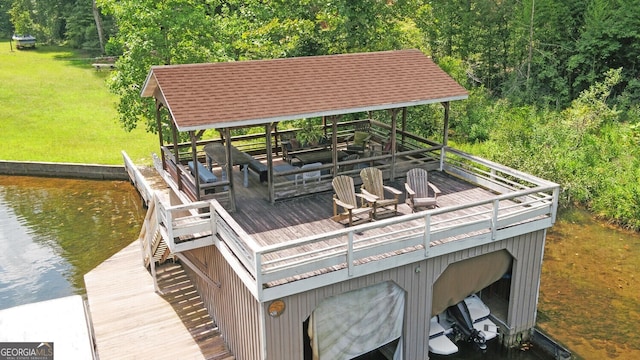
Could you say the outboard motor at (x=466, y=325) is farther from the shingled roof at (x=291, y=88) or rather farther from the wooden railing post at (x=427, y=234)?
the shingled roof at (x=291, y=88)

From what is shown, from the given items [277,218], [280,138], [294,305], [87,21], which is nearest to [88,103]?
[87,21]


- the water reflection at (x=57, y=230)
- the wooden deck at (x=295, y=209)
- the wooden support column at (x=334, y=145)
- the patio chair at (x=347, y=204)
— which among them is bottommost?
the water reflection at (x=57, y=230)

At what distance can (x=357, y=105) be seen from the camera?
11555mm

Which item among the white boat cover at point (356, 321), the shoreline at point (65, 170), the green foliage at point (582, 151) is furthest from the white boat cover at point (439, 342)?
the shoreline at point (65, 170)

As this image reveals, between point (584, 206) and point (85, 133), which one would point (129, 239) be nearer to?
point (85, 133)

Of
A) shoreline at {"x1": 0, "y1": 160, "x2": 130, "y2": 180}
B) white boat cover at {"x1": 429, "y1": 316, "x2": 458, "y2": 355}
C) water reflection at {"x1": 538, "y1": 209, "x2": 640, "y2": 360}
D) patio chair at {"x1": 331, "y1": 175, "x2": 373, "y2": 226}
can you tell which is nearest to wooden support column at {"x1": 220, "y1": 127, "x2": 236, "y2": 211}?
patio chair at {"x1": 331, "y1": 175, "x2": 373, "y2": 226}

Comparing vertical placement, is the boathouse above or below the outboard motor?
above

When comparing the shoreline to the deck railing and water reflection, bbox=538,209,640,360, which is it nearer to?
the deck railing

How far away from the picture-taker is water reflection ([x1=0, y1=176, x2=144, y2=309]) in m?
14.8

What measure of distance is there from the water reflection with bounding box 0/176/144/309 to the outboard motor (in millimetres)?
9832

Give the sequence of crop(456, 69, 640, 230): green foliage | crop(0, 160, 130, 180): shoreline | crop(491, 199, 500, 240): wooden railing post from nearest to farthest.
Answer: crop(491, 199, 500, 240): wooden railing post → crop(456, 69, 640, 230): green foliage → crop(0, 160, 130, 180): shoreline

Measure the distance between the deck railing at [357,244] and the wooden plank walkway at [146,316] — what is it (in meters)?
2.55

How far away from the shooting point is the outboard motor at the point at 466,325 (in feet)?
37.1

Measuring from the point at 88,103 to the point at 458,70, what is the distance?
915 inches
